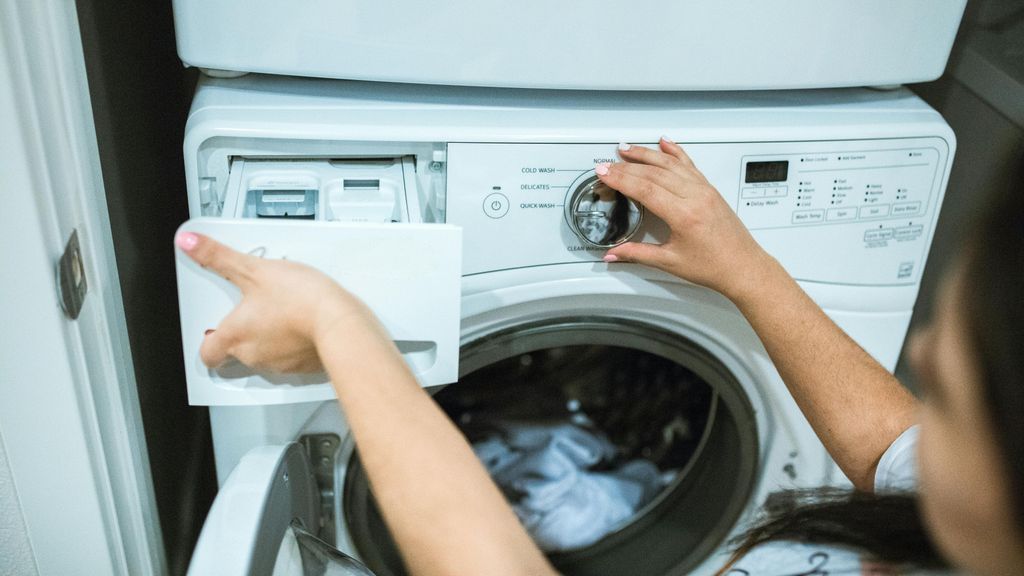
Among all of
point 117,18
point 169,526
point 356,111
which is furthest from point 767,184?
point 169,526

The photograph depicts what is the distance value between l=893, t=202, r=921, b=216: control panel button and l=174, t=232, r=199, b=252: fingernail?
2.05 ft

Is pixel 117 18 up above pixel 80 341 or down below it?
above

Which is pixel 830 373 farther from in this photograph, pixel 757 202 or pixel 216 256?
pixel 216 256

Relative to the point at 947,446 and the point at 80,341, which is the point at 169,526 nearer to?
the point at 80,341

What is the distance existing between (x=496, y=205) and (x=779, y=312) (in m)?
0.26

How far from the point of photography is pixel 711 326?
0.83m

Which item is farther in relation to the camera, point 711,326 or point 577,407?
point 577,407

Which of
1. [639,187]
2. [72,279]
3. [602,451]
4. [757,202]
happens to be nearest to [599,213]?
[639,187]

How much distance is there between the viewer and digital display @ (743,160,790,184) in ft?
2.51

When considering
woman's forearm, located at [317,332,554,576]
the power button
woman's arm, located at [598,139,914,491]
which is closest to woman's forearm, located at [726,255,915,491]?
woman's arm, located at [598,139,914,491]

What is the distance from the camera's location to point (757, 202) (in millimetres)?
777

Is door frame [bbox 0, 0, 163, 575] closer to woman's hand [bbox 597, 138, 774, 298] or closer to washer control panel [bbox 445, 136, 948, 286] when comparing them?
washer control panel [bbox 445, 136, 948, 286]

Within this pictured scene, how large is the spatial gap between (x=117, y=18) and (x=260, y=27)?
24cm

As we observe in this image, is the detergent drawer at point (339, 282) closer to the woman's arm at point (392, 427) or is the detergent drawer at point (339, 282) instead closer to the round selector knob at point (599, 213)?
the woman's arm at point (392, 427)
